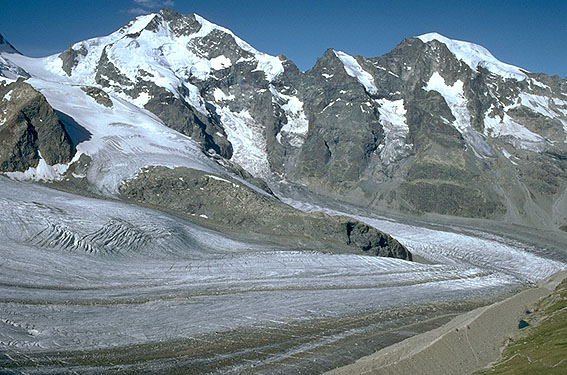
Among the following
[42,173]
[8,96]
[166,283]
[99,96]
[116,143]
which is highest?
[99,96]

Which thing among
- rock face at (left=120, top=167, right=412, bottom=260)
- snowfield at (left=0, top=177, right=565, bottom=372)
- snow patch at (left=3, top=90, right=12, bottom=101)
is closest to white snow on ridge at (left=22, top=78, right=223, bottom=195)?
rock face at (left=120, top=167, right=412, bottom=260)

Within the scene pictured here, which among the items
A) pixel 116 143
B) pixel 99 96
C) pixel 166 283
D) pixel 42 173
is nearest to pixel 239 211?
pixel 116 143

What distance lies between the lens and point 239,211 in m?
98.3

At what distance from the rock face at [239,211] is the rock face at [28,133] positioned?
16415 mm

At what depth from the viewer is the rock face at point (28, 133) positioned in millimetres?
106438

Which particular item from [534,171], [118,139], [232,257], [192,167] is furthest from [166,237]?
[534,171]

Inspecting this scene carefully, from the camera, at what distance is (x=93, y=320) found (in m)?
43.8

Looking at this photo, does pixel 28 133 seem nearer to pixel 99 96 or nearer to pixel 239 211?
pixel 99 96

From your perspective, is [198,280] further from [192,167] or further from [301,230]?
[192,167]

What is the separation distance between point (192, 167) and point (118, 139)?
18724 millimetres

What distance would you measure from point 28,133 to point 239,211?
1654 inches

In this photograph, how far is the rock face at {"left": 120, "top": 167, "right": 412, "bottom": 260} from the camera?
9188 cm

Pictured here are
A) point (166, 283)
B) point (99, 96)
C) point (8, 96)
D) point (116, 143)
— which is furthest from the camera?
point (99, 96)

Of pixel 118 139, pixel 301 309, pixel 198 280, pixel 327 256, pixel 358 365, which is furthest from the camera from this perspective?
pixel 118 139
